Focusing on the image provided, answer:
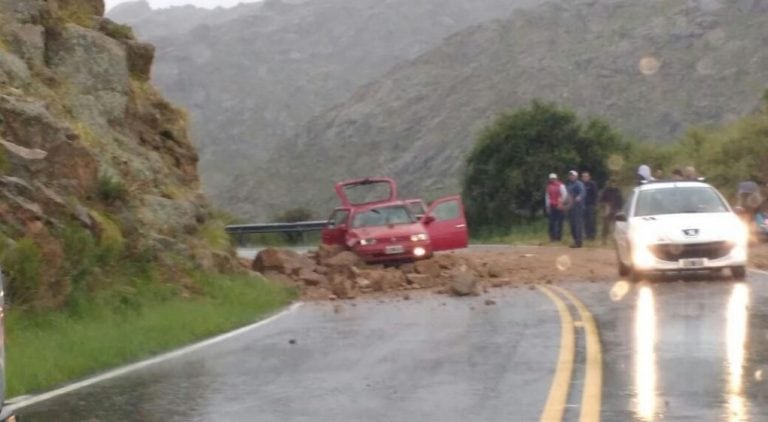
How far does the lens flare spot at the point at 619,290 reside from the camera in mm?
19994

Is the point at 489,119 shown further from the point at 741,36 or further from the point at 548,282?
the point at 548,282

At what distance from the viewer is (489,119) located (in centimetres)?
10988

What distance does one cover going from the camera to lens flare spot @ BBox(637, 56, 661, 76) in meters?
112

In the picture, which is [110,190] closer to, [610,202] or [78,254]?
[78,254]

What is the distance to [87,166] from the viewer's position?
72.7 feet

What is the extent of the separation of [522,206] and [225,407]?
48933mm

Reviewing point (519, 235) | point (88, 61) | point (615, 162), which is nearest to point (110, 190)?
point (88, 61)

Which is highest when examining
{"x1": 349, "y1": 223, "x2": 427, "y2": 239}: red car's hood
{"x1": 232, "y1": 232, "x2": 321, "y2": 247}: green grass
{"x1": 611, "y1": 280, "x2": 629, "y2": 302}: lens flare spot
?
{"x1": 349, "y1": 223, "x2": 427, "y2": 239}: red car's hood

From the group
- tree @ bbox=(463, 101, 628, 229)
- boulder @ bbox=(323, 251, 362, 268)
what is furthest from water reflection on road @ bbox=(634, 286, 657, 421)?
tree @ bbox=(463, 101, 628, 229)

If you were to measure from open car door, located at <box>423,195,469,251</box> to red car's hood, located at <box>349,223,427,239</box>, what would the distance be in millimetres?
1275

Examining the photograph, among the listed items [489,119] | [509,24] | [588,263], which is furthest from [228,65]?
[588,263]

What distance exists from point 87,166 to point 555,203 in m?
17.3

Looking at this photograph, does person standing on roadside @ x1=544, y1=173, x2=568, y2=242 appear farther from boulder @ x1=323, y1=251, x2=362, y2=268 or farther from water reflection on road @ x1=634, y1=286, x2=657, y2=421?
water reflection on road @ x1=634, y1=286, x2=657, y2=421

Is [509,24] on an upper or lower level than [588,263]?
upper
